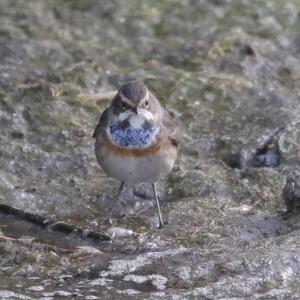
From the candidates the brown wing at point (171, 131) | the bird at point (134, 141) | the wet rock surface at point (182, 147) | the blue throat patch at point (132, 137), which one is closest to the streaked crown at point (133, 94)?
the bird at point (134, 141)

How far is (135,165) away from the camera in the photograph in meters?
7.33

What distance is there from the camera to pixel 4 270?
648 centimetres

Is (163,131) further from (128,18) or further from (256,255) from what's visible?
(128,18)

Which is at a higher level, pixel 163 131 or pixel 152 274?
pixel 163 131

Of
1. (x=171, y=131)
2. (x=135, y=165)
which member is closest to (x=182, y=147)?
(x=171, y=131)

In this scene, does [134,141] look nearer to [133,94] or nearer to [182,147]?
[133,94]

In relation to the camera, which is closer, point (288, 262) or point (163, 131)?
point (288, 262)

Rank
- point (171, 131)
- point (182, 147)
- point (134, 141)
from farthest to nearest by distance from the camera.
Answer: point (182, 147) → point (171, 131) → point (134, 141)

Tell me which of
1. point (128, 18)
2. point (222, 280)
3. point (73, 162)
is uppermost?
point (128, 18)

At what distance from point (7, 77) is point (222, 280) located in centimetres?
403

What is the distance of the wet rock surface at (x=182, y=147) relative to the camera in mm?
6406

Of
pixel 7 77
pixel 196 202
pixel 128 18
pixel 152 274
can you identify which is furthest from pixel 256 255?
pixel 128 18

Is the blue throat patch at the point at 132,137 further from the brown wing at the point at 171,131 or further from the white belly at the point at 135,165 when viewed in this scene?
the brown wing at the point at 171,131

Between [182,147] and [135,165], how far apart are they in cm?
136
